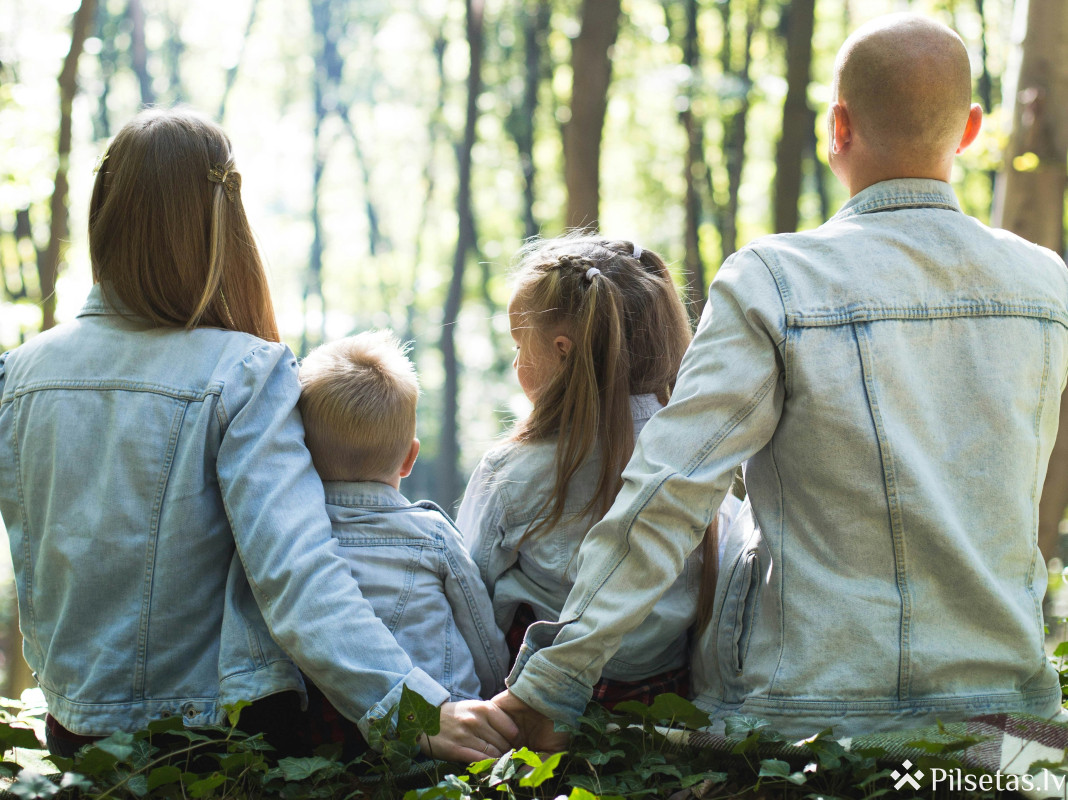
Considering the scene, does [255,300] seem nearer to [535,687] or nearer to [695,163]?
[535,687]

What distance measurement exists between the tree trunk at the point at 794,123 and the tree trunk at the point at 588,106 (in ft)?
4.60

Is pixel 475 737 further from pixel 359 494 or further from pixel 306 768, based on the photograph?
pixel 359 494

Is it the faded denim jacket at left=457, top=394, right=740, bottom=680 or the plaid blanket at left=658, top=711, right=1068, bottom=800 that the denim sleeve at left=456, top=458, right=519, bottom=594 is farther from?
the plaid blanket at left=658, top=711, right=1068, bottom=800

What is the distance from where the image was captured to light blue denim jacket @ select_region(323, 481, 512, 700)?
266cm

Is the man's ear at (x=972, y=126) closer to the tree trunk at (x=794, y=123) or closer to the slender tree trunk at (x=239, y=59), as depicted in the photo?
the tree trunk at (x=794, y=123)

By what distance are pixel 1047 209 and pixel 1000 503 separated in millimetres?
3930

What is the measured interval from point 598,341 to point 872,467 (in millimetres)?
922

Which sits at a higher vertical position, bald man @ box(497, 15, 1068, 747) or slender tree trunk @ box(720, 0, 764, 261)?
slender tree trunk @ box(720, 0, 764, 261)

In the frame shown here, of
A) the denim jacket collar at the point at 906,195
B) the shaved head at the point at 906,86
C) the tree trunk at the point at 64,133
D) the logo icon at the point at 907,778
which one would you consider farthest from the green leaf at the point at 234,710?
the tree trunk at the point at 64,133

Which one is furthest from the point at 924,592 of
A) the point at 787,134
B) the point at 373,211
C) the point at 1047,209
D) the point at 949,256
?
the point at 373,211

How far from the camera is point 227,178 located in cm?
264

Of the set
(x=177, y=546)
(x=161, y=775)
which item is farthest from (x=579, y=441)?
(x=161, y=775)

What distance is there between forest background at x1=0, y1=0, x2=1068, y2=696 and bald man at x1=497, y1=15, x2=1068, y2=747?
13.7 ft

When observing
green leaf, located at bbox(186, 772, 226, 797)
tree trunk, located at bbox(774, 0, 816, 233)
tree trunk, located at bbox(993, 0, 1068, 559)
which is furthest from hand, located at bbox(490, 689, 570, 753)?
tree trunk, located at bbox(774, 0, 816, 233)
